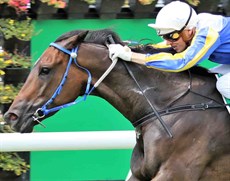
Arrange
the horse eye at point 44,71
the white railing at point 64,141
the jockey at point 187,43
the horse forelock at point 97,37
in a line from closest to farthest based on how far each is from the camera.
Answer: the jockey at point 187,43, the horse eye at point 44,71, the horse forelock at point 97,37, the white railing at point 64,141

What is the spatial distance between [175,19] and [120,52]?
1.50 feet

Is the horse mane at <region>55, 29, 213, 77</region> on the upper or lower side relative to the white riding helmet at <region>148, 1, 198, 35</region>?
lower

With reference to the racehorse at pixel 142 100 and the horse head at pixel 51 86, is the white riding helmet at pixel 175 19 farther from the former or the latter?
the horse head at pixel 51 86

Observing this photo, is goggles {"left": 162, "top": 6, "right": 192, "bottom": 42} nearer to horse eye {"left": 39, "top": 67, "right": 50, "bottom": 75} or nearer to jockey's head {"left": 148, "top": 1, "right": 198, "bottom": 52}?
jockey's head {"left": 148, "top": 1, "right": 198, "bottom": 52}

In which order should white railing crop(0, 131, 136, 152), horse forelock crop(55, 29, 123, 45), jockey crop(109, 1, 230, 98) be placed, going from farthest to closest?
white railing crop(0, 131, 136, 152), horse forelock crop(55, 29, 123, 45), jockey crop(109, 1, 230, 98)

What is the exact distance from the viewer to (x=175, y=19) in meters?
5.19

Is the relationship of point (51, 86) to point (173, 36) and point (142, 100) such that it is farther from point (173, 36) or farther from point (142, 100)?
point (173, 36)

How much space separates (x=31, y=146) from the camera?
21.5 ft

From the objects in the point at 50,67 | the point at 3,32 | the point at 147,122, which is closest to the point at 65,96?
the point at 50,67

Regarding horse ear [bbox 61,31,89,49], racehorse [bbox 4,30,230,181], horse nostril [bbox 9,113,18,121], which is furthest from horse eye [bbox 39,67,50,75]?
horse nostril [bbox 9,113,18,121]

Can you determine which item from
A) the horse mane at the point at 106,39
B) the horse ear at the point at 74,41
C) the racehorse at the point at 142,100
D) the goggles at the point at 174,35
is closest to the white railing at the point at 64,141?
the racehorse at the point at 142,100

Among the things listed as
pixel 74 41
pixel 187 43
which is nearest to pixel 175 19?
pixel 187 43

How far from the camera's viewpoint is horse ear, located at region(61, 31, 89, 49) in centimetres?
534

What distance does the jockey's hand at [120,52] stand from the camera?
524 centimetres
